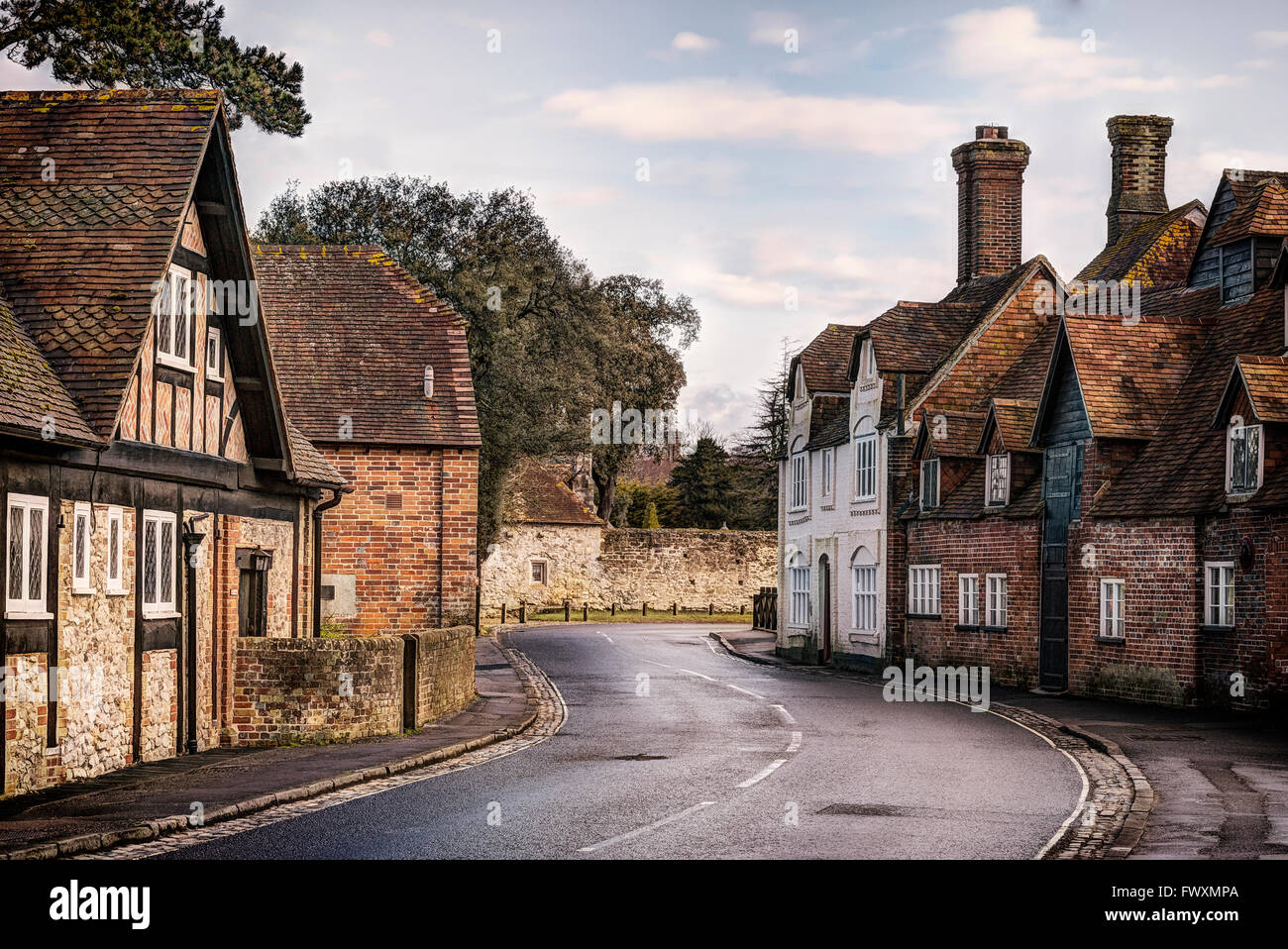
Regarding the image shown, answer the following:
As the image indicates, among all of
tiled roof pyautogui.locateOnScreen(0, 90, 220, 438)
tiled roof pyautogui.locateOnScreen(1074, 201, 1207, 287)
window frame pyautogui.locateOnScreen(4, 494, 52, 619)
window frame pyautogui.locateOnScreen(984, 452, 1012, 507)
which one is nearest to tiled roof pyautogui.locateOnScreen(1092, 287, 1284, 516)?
window frame pyautogui.locateOnScreen(984, 452, 1012, 507)

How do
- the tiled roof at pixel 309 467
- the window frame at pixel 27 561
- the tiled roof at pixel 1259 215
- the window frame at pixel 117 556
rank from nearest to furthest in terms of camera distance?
the window frame at pixel 27 561 → the window frame at pixel 117 556 → the tiled roof at pixel 309 467 → the tiled roof at pixel 1259 215

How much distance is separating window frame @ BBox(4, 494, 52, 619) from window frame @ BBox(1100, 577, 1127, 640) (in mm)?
18702

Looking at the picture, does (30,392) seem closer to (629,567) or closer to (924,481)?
(924,481)

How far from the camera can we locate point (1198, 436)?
26344mm

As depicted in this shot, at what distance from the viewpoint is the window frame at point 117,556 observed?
15.9m

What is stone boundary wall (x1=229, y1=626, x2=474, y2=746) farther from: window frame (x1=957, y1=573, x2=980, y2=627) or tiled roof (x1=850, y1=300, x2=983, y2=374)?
tiled roof (x1=850, y1=300, x2=983, y2=374)

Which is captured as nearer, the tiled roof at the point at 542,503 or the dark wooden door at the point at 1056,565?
the dark wooden door at the point at 1056,565

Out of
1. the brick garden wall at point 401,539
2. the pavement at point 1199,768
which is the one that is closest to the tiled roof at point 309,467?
the brick garden wall at point 401,539

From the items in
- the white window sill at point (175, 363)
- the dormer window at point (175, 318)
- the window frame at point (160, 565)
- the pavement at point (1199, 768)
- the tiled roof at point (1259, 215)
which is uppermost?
the tiled roof at point (1259, 215)

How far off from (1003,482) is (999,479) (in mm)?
201

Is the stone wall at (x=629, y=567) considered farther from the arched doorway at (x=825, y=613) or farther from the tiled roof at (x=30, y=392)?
the tiled roof at (x=30, y=392)

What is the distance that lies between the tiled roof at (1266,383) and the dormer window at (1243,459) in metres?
0.34
